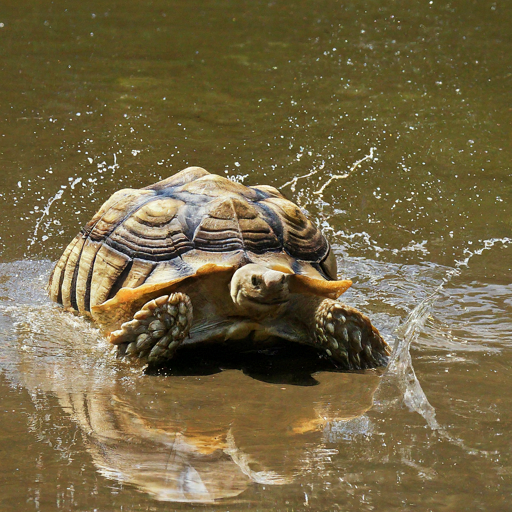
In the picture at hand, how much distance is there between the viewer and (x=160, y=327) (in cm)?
334

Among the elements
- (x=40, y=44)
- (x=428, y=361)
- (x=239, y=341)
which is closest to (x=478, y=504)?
(x=428, y=361)

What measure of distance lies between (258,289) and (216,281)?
0.96 feet

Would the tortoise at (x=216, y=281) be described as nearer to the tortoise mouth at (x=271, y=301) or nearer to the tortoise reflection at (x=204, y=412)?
the tortoise mouth at (x=271, y=301)

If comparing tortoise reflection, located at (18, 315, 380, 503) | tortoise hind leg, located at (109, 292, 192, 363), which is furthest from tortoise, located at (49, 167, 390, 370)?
tortoise reflection, located at (18, 315, 380, 503)

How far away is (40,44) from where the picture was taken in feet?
32.9

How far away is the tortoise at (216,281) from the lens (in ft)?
11.1

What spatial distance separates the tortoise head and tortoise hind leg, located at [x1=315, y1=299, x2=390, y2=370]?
0.22 meters

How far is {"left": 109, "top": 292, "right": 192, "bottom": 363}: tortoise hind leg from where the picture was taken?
3.37m

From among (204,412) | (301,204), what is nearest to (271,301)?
(204,412)

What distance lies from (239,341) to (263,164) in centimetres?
364

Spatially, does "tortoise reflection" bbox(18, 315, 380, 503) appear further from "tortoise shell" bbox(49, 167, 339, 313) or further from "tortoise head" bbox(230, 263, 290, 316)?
"tortoise shell" bbox(49, 167, 339, 313)

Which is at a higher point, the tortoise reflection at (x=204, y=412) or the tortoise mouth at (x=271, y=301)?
the tortoise mouth at (x=271, y=301)

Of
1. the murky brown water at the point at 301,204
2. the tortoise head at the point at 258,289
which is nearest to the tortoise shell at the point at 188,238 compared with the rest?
the tortoise head at the point at 258,289

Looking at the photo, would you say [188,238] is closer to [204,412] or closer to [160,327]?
[160,327]
